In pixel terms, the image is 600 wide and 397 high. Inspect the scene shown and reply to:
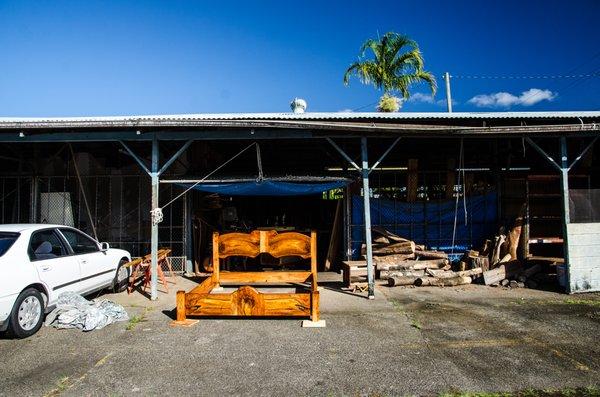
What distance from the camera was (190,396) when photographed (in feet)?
11.9

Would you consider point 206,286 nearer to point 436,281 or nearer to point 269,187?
point 269,187

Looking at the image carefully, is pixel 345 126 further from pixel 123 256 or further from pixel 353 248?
pixel 123 256

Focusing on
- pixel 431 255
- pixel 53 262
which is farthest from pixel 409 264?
pixel 53 262

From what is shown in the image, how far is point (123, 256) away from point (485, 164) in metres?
9.38

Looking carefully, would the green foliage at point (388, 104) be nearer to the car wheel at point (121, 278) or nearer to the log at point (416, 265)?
the log at point (416, 265)

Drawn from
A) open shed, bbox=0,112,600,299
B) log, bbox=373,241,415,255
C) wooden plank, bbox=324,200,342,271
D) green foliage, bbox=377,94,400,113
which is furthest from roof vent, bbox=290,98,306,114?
green foliage, bbox=377,94,400,113

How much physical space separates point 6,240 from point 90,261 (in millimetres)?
1546

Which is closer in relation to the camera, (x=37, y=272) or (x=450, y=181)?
(x=37, y=272)

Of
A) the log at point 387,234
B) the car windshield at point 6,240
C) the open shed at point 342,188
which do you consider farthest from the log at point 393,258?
the car windshield at point 6,240

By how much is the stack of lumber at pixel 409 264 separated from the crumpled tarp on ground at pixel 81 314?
5.39 meters

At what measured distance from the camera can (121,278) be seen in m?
7.83

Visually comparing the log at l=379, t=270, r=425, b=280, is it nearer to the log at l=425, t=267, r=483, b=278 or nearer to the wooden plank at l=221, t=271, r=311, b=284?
Answer: the log at l=425, t=267, r=483, b=278

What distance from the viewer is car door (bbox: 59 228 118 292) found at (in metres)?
6.41

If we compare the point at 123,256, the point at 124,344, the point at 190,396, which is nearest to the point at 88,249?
the point at 123,256
